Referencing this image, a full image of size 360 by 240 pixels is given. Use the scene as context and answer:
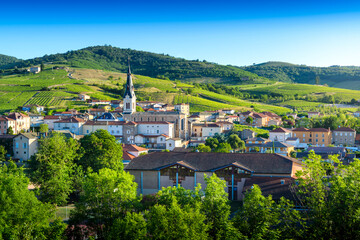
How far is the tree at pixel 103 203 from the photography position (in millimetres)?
24328

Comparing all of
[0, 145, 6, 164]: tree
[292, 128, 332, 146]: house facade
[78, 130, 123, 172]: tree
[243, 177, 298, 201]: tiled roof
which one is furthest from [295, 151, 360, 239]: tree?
[292, 128, 332, 146]: house facade

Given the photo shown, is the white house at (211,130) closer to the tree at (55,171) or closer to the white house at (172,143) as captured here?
the white house at (172,143)

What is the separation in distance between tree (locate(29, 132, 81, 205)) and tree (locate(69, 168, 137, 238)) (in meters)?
7.65

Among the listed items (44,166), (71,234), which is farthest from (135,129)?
(71,234)

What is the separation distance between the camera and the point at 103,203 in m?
24.8

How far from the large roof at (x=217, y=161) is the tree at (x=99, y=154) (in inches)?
153

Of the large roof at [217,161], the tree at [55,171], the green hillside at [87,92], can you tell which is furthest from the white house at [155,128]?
the large roof at [217,161]

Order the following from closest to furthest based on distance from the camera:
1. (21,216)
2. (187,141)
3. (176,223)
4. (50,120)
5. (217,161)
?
(176,223), (21,216), (217,161), (187,141), (50,120)

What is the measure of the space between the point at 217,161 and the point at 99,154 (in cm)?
1258

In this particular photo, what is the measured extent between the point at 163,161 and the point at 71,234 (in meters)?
13.6

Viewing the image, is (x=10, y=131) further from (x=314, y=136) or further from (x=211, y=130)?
(x=314, y=136)

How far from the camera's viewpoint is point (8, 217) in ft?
75.7

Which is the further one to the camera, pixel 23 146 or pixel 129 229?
pixel 23 146

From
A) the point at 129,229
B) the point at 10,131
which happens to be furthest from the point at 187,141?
the point at 129,229
